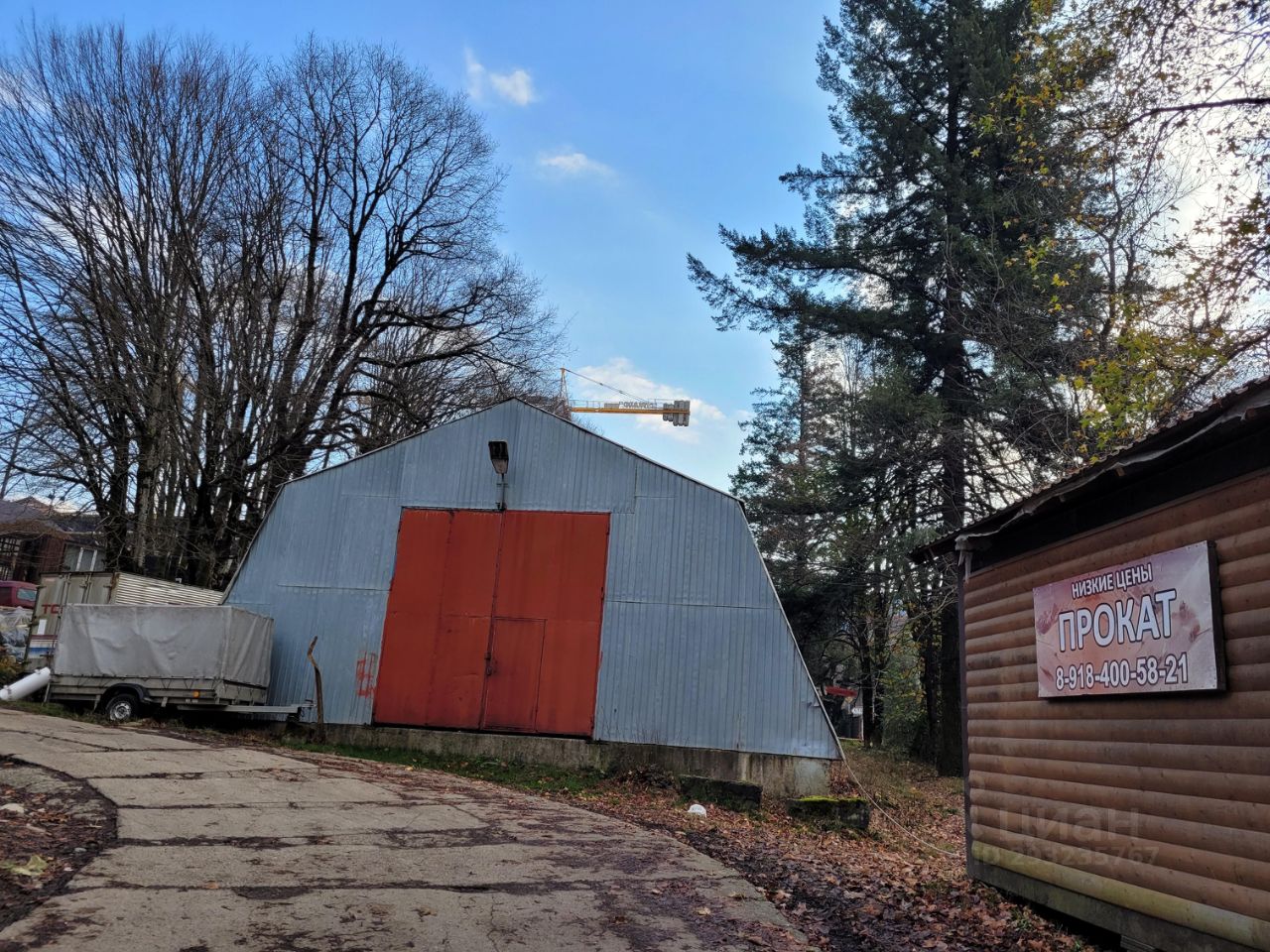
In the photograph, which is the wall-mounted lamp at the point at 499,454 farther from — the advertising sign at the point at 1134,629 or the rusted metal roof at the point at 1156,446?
the advertising sign at the point at 1134,629

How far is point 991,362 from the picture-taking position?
20953mm

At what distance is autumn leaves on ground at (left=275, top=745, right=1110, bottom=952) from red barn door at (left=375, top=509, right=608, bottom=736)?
0.94m

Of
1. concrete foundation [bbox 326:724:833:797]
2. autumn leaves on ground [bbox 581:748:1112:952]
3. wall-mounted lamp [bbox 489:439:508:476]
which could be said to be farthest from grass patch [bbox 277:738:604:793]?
wall-mounted lamp [bbox 489:439:508:476]

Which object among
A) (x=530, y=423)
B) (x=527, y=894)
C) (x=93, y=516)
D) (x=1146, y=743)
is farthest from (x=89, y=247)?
(x=1146, y=743)

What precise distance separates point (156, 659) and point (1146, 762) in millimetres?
14927

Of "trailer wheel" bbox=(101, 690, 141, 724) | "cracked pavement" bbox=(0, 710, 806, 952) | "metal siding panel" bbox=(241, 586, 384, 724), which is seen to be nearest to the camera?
"cracked pavement" bbox=(0, 710, 806, 952)

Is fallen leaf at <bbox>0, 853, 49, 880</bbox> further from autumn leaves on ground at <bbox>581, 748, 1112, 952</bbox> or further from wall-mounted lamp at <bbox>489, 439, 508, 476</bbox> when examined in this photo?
wall-mounted lamp at <bbox>489, 439, 508, 476</bbox>

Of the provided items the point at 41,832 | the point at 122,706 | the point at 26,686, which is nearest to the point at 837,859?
the point at 41,832

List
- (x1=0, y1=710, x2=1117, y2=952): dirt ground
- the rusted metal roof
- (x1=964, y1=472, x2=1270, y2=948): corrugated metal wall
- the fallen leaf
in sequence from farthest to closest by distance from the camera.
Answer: (x1=0, y1=710, x2=1117, y2=952): dirt ground, the fallen leaf, (x1=964, y1=472, x2=1270, y2=948): corrugated metal wall, the rusted metal roof

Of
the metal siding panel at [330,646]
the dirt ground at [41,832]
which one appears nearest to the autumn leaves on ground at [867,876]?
the dirt ground at [41,832]

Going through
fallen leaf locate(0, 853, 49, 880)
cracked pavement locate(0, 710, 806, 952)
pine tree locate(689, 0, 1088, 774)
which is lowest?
cracked pavement locate(0, 710, 806, 952)

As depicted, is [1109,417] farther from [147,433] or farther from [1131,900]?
[147,433]

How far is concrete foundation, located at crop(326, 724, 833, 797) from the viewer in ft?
45.8

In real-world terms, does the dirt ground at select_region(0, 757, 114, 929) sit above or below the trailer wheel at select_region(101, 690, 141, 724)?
below
